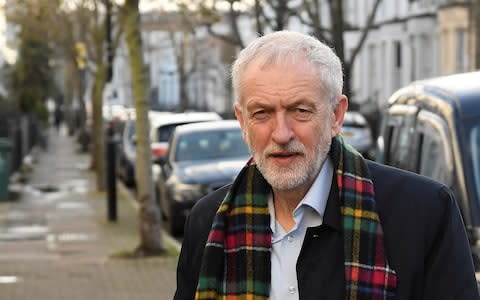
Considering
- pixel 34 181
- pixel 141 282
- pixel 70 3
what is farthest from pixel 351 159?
pixel 70 3

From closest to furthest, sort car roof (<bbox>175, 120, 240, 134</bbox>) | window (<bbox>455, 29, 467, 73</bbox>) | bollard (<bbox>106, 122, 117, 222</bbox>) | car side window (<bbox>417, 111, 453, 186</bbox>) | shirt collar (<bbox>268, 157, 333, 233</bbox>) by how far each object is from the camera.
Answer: shirt collar (<bbox>268, 157, 333, 233</bbox>) < car side window (<bbox>417, 111, 453, 186</bbox>) < car roof (<bbox>175, 120, 240, 134</bbox>) < bollard (<bbox>106, 122, 117, 222</bbox>) < window (<bbox>455, 29, 467, 73</bbox>)

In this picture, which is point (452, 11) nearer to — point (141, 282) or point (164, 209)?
point (164, 209)

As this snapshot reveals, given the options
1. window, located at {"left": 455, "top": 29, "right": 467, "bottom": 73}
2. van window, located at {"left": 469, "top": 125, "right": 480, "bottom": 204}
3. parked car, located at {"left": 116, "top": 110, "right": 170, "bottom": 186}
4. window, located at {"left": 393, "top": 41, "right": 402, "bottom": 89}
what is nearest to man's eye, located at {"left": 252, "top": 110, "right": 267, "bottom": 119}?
van window, located at {"left": 469, "top": 125, "right": 480, "bottom": 204}

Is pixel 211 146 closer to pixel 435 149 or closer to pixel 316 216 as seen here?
pixel 435 149

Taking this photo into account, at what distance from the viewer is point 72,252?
583 inches

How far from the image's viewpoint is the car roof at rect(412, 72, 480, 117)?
6.57 meters

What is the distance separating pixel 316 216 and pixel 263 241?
0.15 m

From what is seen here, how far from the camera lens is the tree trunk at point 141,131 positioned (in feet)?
45.7

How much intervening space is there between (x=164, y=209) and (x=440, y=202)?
591 inches

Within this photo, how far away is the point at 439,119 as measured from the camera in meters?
6.81

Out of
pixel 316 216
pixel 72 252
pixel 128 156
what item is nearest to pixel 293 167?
pixel 316 216

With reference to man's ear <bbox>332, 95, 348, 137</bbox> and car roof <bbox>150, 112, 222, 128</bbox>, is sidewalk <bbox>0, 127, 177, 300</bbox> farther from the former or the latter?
man's ear <bbox>332, 95, 348, 137</bbox>

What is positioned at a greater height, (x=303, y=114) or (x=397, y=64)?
(x=303, y=114)

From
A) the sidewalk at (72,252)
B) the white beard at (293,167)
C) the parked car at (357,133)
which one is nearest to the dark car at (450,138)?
the white beard at (293,167)
